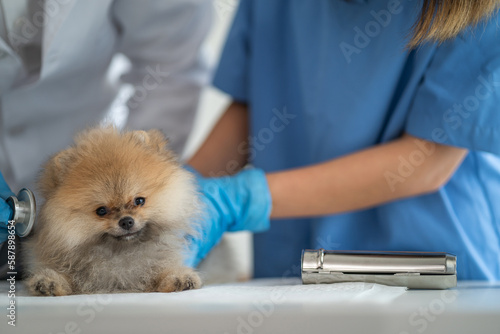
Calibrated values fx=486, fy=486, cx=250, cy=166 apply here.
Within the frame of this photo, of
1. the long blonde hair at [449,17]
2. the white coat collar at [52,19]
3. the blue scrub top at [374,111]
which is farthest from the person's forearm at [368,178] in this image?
the white coat collar at [52,19]

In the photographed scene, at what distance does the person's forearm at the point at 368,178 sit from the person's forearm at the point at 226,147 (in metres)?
0.38

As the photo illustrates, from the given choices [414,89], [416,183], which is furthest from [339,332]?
[414,89]

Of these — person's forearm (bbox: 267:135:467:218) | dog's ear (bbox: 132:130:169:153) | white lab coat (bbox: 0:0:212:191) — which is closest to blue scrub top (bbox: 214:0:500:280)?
person's forearm (bbox: 267:135:467:218)

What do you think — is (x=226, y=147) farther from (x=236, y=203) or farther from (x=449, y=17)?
(x=449, y=17)

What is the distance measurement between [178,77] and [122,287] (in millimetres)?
878

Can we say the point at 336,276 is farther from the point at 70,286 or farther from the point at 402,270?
the point at 70,286

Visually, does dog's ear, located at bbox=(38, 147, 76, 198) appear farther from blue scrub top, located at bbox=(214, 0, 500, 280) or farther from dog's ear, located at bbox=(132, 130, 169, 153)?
blue scrub top, located at bbox=(214, 0, 500, 280)

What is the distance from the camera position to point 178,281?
83 centimetres

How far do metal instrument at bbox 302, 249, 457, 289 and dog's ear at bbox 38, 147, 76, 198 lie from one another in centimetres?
46

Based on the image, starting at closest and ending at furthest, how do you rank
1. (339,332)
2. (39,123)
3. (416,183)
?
(339,332)
(416,183)
(39,123)

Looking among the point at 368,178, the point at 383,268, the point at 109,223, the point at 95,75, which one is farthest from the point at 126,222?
the point at 95,75

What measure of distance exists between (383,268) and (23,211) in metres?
0.64

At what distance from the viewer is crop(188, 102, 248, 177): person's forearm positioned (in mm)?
1508

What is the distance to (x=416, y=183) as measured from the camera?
1150 mm
